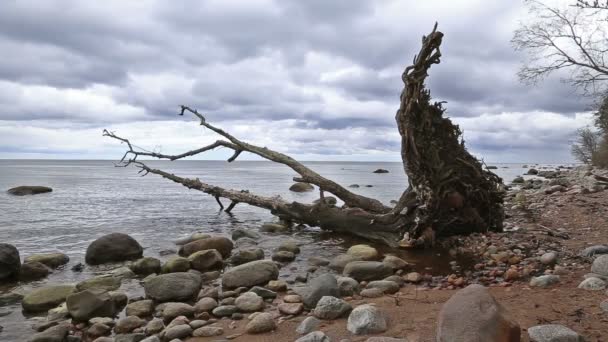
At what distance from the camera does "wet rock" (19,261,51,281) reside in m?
8.50

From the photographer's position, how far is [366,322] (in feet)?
15.2

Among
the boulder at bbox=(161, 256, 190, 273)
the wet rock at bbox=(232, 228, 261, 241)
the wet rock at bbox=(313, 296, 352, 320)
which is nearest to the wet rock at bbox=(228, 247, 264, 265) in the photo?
the boulder at bbox=(161, 256, 190, 273)

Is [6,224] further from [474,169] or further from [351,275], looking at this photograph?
[474,169]

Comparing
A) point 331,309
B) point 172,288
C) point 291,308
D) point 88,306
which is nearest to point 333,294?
point 291,308

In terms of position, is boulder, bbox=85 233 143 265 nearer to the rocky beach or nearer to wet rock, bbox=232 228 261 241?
the rocky beach

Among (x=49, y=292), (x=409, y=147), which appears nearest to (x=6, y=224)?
(x=49, y=292)

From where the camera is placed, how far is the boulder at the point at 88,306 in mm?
6012

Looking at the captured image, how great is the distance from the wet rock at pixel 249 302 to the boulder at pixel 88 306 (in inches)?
74.1

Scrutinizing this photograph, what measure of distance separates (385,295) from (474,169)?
18.6ft

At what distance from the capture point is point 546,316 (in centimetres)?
454

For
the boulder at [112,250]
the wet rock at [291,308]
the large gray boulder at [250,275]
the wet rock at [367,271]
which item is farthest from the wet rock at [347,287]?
the boulder at [112,250]

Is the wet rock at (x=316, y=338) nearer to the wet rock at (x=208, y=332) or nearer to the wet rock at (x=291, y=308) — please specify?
the wet rock at (x=291, y=308)

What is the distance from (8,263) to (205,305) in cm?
472

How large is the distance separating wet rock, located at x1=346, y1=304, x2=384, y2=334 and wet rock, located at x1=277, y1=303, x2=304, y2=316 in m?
1.01
